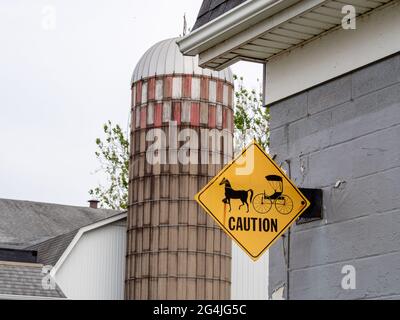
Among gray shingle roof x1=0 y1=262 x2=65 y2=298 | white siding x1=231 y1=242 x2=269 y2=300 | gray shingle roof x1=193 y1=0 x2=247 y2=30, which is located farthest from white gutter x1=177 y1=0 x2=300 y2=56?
white siding x1=231 y1=242 x2=269 y2=300

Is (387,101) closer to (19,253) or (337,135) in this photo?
(337,135)

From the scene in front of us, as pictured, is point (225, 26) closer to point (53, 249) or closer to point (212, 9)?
point (212, 9)

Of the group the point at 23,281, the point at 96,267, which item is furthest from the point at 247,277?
the point at 23,281

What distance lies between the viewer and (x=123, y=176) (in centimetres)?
3316

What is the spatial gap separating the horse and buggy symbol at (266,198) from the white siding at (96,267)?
1778cm

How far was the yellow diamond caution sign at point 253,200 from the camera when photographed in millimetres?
6398

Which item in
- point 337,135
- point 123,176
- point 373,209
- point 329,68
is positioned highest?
point 123,176

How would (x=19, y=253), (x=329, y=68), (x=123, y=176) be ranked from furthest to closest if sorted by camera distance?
(x=123, y=176) → (x=19, y=253) → (x=329, y=68)

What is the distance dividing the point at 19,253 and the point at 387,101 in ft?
59.6

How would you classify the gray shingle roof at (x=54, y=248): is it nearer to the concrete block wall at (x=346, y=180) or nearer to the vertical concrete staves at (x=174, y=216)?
the vertical concrete staves at (x=174, y=216)

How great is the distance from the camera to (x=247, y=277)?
2577 cm
